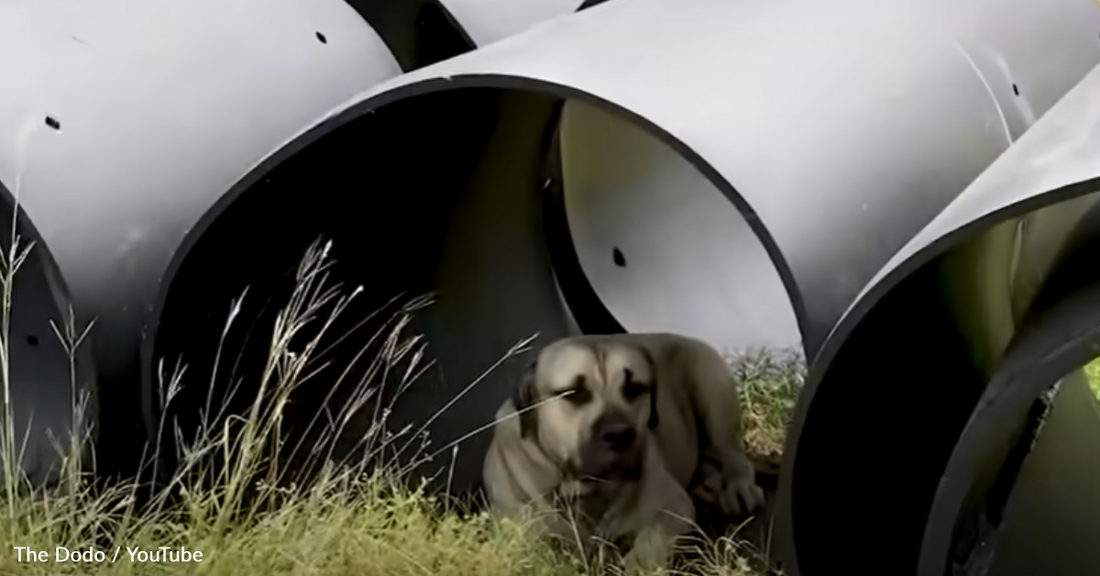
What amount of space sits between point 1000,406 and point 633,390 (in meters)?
0.64

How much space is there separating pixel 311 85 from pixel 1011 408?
1.05 meters

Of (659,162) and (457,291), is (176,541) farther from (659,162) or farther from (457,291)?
(659,162)

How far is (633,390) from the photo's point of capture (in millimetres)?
1815

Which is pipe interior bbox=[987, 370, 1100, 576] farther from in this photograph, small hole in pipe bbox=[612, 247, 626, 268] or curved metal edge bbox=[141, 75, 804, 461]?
small hole in pipe bbox=[612, 247, 626, 268]

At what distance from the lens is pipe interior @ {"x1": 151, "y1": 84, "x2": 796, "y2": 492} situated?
5.76 feet

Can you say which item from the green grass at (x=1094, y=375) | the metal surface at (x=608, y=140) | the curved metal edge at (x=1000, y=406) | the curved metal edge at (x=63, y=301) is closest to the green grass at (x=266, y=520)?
the curved metal edge at (x=63, y=301)

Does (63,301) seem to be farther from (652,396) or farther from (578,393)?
(652,396)

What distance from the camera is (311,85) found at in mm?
1917

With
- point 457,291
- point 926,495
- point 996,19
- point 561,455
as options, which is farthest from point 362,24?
point 926,495

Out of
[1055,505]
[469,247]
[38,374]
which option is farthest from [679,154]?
[38,374]

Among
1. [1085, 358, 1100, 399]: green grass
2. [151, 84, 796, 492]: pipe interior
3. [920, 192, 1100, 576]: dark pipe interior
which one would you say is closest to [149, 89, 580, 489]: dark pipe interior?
[151, 84, 796, 492]: pipe interior

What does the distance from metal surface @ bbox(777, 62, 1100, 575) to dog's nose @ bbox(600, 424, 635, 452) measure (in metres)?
0.37

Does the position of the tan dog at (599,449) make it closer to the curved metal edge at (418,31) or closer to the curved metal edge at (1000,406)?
the curved metal edge at (1000,406)

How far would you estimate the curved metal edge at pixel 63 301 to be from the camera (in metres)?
1.62
